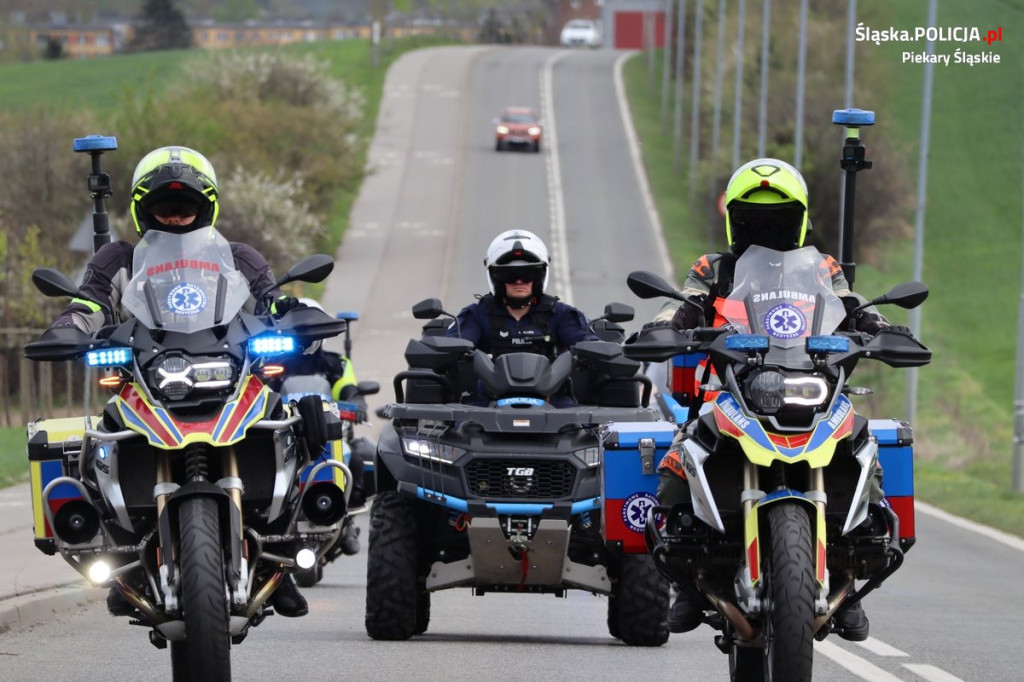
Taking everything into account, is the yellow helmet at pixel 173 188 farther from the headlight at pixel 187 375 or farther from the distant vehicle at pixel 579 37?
the distant vehicle at pixel 579 37

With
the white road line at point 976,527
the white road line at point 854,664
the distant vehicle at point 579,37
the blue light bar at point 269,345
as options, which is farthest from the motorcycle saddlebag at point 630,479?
the distant vehicle at point 579,37

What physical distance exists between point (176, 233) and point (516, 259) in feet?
13.5

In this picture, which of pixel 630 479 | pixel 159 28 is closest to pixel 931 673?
pixel 630 479

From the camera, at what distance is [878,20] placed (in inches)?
2370

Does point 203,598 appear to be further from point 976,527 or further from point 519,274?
point 976,527

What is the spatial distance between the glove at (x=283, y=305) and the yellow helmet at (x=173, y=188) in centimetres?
47

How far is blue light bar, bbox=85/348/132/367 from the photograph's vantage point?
8258 mm

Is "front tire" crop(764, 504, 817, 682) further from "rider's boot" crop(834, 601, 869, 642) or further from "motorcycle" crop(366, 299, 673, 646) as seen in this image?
"motorcycle" crop(366, 299, 673, 646)

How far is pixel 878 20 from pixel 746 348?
53.8 meters

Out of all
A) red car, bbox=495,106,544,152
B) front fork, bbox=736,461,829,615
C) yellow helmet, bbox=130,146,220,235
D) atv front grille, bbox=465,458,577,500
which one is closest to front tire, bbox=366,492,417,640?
atv front grille, bbox=465,458,577,500

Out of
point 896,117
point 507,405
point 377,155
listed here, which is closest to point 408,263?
point 377,155

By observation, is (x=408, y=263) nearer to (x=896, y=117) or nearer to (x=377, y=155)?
(x=377, y=155)

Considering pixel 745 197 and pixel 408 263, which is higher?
pixel 745 197

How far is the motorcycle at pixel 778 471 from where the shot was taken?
7.80 meters
